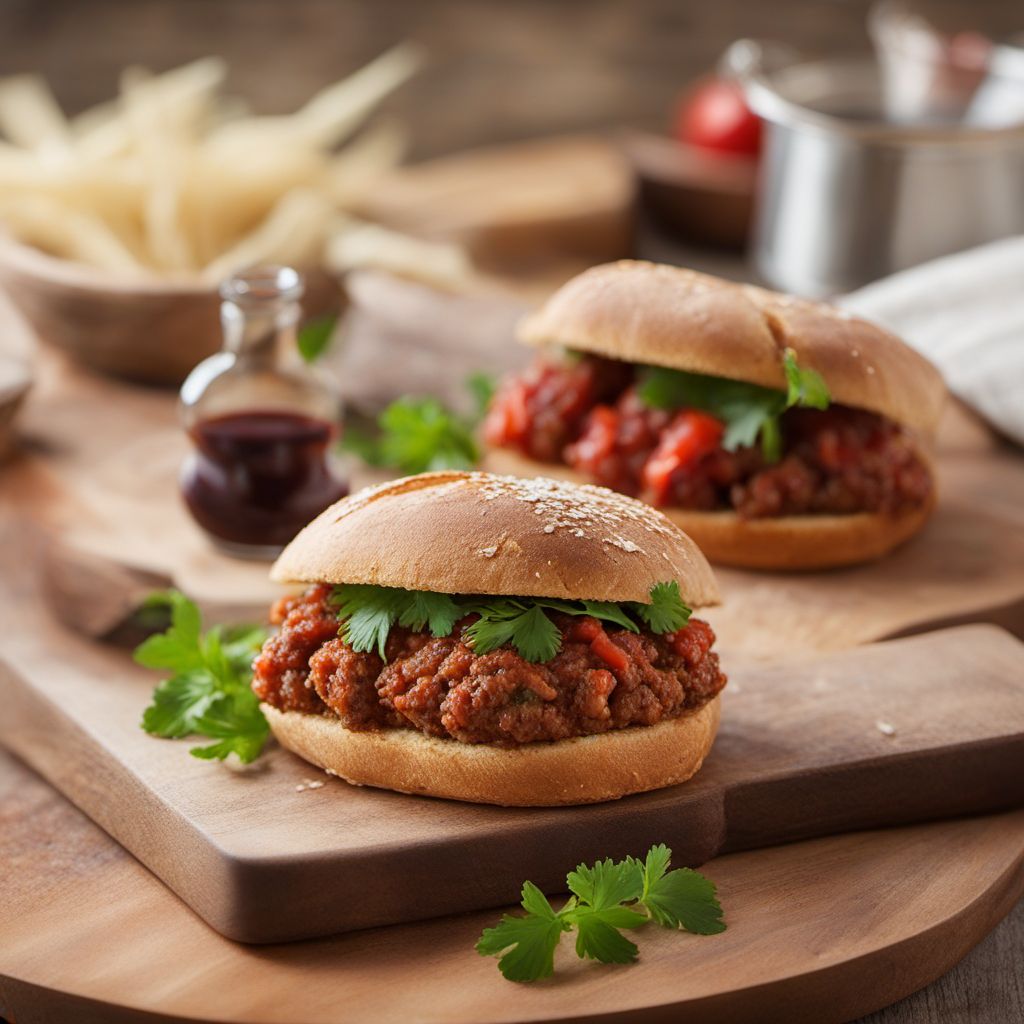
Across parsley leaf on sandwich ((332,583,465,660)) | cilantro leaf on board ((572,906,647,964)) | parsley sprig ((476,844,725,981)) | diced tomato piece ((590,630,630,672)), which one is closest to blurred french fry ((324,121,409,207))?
parsley leaf on sandwich ((332,583,465,660))

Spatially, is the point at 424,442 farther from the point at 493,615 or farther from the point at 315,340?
the point at 493,615

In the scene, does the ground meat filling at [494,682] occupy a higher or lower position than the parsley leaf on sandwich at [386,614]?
lower

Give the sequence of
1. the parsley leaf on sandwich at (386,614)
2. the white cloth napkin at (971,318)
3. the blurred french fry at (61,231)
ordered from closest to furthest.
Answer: the parsley leaf on sandwich at (386,614), the white cloth napkin at (971,318), the blurred french fry at (61,231)

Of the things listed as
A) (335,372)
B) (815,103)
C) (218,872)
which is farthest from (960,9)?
(218,872)

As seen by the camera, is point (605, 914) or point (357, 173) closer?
point (605, 914)

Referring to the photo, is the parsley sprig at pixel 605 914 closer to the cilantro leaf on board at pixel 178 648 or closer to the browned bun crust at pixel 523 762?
the browned bun crust at pixel 523 762

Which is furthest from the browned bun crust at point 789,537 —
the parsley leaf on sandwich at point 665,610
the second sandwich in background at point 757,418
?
the parsley leaf on sandwich at point 665,610

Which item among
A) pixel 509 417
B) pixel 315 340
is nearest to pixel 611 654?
pixel 509 417
